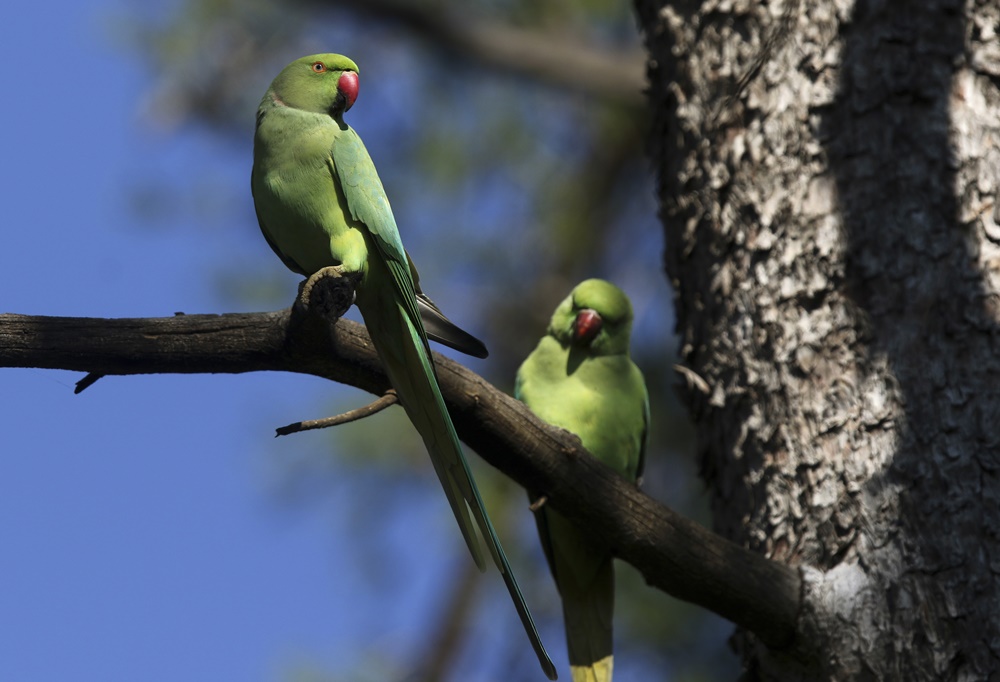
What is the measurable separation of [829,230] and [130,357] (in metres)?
1.83

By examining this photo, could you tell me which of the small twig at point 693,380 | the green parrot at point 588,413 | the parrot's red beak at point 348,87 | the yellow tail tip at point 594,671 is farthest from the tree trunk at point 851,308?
the parrot's red beak at point 348,87

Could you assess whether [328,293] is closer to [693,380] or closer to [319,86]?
[319,86]

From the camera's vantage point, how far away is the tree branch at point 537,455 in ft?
7.29

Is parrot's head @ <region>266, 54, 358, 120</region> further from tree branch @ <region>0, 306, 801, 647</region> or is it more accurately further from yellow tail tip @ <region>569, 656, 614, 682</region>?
yellow tail tip @ <region>569, 656, 614, 682</region>

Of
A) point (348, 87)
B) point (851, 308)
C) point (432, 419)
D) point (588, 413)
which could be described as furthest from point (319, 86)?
point (851, 308)

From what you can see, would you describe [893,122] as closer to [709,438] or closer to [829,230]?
[829,230]

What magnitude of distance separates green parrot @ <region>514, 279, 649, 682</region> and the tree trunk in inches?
14.5

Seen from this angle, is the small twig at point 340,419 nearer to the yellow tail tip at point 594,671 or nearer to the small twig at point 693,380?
the small twig at point 693,380

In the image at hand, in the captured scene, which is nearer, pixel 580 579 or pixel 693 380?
pixel 693 380

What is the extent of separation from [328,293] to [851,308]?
A: 54.3 inches

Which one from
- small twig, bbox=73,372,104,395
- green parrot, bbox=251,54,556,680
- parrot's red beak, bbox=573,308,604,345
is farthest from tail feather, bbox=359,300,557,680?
parrot's red beak, bbox=573,308,604,345

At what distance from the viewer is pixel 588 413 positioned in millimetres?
3367

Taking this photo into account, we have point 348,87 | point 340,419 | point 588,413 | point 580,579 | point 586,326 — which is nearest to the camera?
point 340,419

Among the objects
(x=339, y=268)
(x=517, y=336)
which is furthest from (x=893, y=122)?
(x=517, y=336)
